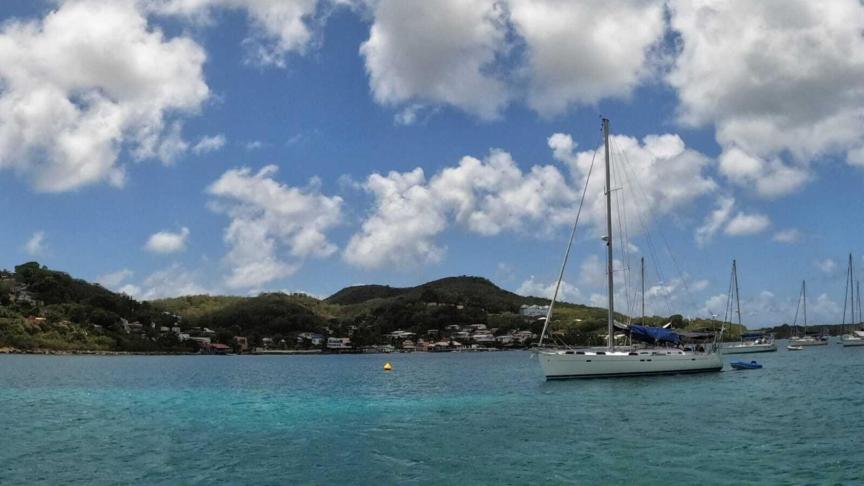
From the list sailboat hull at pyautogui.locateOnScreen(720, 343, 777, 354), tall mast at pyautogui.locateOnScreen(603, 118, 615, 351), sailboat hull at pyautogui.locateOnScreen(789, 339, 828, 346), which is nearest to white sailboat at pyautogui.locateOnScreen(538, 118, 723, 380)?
tall mast at pyautogui.locateOnScreen(603, 118, 615, 351)

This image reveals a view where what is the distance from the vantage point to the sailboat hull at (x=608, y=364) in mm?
54031

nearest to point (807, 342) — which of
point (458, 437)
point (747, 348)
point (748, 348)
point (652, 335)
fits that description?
point (748, 348)

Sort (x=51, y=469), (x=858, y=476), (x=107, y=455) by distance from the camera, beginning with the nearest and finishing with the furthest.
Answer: (x=858, y=476) < (x=51, y=469) < (x=107, y=455)

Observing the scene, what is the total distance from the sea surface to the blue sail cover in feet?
45.2

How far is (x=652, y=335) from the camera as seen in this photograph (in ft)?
219

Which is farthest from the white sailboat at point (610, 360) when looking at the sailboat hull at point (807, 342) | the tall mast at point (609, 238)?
the sailboat hull at point (807, 342)

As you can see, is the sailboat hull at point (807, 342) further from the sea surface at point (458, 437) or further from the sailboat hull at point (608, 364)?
the sea surface at point (458, 437)

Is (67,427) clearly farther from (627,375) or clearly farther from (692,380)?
(692,380)

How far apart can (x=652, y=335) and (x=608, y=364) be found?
1464 cm

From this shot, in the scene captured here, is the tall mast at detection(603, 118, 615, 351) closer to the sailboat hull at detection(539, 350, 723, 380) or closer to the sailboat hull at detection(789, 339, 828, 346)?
the sailboat hull at detection(539, 350, 723, 380)

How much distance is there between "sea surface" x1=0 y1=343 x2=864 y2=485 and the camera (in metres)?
21.9

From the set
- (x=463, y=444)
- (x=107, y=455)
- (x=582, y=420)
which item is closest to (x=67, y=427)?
(x=107, y=455)

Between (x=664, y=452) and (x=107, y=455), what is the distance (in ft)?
70.2

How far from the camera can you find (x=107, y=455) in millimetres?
25891
